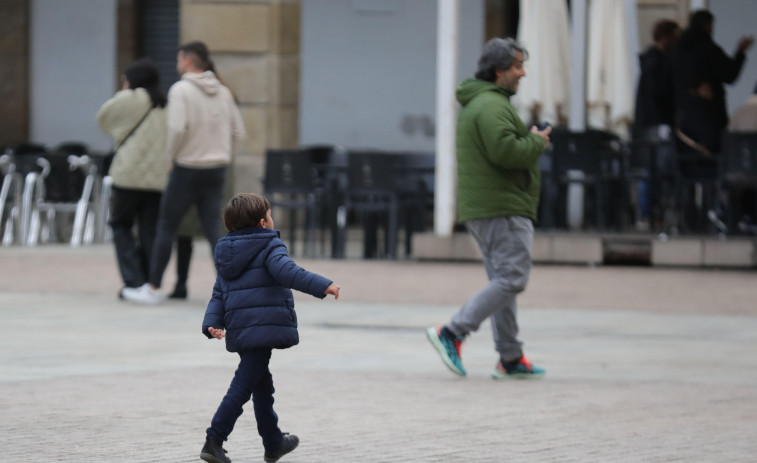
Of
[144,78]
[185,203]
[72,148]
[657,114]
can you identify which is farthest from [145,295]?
[72,148]

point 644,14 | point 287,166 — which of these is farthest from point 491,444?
point 644,14

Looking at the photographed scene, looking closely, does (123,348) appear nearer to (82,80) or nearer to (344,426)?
(344,426)

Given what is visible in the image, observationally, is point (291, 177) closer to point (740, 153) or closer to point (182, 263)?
point (182, 263)

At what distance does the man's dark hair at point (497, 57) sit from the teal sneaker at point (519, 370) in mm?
1486

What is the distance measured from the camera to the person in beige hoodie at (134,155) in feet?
38.1

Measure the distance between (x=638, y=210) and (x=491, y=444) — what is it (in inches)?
422

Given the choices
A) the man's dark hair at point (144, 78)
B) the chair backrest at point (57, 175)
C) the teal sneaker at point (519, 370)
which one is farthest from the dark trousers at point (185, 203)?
the chair backrest at point (57, 175)

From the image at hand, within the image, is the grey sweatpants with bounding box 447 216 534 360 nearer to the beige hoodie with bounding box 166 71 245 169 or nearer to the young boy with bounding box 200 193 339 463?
the young boy with bounding box 200 193 339 463

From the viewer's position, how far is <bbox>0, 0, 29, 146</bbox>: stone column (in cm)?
2148

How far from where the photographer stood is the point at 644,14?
1862 centimetres

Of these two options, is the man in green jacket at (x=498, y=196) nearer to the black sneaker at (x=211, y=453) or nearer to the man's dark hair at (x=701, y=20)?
the black sneaker at (x=211, y=453)

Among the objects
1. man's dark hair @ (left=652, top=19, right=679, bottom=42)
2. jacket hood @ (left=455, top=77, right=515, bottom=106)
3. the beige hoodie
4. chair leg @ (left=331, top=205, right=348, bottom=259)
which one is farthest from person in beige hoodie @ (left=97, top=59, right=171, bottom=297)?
man's dark hair @ (left=652, top=19, right=679, bottom=42)

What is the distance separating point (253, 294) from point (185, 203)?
5.90 m

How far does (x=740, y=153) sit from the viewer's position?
1459cm
